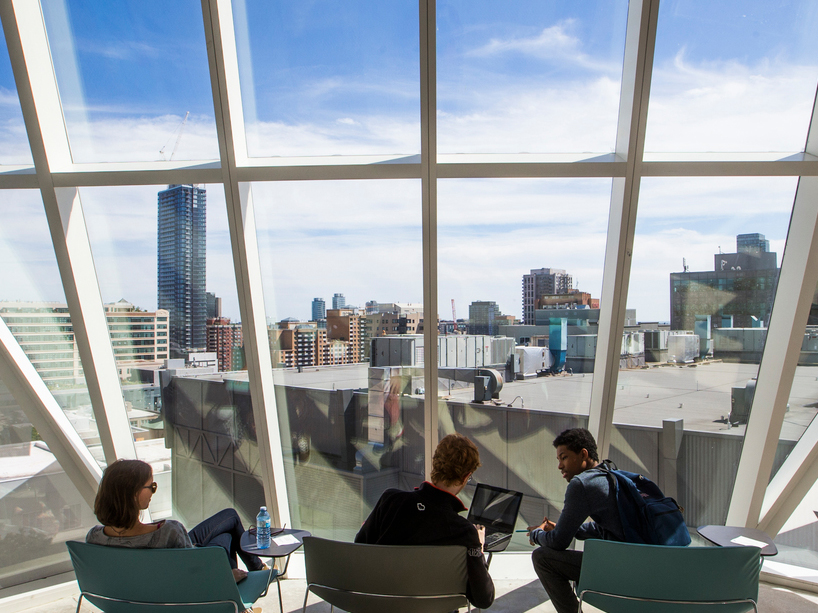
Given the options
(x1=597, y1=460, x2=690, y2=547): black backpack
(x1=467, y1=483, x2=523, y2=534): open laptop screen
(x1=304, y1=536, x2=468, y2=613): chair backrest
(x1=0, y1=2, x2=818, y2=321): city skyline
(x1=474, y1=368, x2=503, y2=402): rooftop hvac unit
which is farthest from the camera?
(x1=474, y1=368, x2=503, y2=402): rooftop hvac unit

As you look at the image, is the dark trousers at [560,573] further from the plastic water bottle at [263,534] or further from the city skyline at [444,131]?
the city skyline at [444,131]

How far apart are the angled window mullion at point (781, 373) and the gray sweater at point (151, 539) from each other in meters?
3.83

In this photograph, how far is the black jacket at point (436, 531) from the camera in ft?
7.84

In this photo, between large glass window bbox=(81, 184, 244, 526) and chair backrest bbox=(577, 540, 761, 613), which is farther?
large glass window bbox=(81, 184, 244, 526)

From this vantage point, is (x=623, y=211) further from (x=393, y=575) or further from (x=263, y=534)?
(x=263, y=534)

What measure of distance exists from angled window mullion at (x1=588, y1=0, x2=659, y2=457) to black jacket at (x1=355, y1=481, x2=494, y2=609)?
1.91m

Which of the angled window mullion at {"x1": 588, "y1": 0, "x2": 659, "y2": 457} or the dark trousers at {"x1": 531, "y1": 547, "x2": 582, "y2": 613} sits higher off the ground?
the angled window mullion at {"x1": 588, "y1": 0, "x2": 659, "y2": 457}

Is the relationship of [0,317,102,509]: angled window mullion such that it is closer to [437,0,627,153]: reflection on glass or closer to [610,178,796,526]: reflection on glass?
[437,0,627,153]: reflection on glass

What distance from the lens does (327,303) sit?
13.2 feet

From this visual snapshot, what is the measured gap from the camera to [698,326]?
3.91m

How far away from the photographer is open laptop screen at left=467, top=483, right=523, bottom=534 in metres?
3.27

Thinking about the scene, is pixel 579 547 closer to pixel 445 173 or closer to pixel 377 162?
pixel 445 173

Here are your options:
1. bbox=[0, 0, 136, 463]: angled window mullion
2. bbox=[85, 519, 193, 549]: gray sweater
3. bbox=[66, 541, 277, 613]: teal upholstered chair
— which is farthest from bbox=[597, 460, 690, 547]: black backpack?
bbox=[0, 0, 136, 463]: angled window mullion

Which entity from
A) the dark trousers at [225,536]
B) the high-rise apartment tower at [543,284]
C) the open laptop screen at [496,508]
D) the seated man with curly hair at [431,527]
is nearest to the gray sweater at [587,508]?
the open laptop screen at [496,508]
